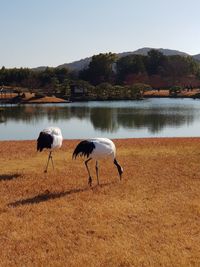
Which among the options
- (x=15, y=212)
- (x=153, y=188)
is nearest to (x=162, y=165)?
(x=153, y=188)

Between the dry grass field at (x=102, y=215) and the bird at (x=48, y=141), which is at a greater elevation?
the bird at (x=48, y=141)

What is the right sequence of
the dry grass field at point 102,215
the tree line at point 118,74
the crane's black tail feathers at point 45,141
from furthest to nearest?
the tree line at point 118,74 < the crane's black tail feathers at point 45,141 < the dry grass field at point 102,215

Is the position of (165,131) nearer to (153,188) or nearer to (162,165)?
(162,165)

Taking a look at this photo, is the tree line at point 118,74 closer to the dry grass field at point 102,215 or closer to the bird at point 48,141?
the bird at point 48,141

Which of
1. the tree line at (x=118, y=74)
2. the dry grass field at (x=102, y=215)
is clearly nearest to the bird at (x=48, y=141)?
the dry grass field at (x=102, y=215)

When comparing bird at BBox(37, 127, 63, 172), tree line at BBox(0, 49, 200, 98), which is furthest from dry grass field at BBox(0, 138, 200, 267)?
tree line at BBox(0, 49, 200, 98)

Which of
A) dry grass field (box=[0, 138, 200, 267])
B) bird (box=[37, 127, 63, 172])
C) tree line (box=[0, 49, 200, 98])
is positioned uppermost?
tree line (box=[0, 49, 200, 98])

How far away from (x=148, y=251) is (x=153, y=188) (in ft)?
16.6

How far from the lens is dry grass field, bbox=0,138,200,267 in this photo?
797 cm

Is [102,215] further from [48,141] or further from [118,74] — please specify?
[118,74]

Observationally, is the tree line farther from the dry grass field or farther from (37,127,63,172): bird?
the dry grass field

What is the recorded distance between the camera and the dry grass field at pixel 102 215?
7973 millimetres

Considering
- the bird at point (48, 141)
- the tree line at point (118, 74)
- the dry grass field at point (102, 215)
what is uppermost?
the tree line at point (118, 74)

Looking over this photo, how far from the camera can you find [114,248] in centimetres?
827
